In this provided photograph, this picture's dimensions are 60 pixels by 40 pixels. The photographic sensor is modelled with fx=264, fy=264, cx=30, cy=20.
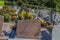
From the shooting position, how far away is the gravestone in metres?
5.73

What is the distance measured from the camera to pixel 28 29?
5.75 m

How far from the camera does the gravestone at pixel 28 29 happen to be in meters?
5.73

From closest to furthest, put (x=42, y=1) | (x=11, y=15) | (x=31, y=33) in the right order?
(x=31, y=33)
(x=11, y=15)
(x=42, y=1)

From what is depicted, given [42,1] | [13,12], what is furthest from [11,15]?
[42,1]

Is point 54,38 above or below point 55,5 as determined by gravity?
above

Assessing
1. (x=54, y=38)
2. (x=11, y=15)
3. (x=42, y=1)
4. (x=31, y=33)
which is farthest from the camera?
(x=42, y=1)

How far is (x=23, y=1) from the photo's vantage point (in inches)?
649

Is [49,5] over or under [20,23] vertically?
under

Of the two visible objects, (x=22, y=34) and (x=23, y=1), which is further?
(x=23, y=1)

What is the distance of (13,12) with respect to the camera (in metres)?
11.2

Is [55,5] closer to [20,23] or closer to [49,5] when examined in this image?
[49,5]

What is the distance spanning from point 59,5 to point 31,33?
1070cm

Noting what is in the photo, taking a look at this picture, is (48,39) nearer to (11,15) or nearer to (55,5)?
(11,15)

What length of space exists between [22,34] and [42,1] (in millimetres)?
9997
